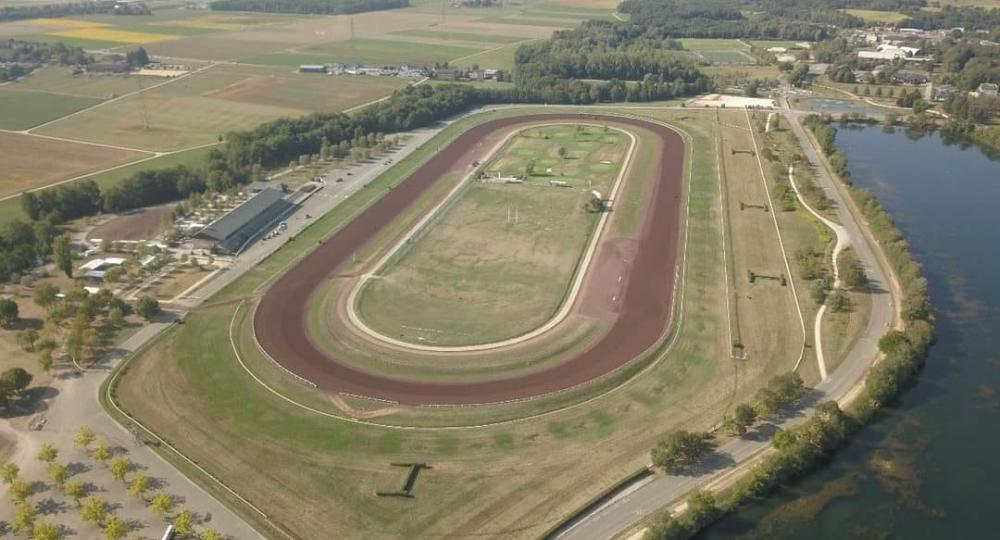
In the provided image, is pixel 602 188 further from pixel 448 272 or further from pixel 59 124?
pixel 59 124

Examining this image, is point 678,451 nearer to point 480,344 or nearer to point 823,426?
point 823,426

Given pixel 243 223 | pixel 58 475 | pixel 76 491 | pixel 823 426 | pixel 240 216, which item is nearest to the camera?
pixel 76 491

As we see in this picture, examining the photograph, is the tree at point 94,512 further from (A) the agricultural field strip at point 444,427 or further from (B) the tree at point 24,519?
(A) the agricultural field strip at point 444,427

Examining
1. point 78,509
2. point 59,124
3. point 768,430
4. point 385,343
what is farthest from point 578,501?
point 59,124

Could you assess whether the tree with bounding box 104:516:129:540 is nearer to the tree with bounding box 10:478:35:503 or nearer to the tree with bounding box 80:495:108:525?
the tree with bounding box 80:495:108:525

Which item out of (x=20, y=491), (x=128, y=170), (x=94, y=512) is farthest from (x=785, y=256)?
(x=128, y=170)

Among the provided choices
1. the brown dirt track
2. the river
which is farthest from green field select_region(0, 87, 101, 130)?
the river
